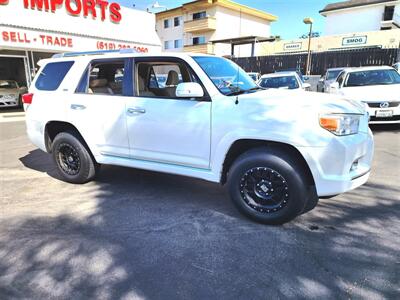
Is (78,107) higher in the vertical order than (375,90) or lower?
lower

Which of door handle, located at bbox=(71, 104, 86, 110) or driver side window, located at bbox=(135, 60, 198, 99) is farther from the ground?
driver side window, located at bbox=(135, 60, 198, 99)

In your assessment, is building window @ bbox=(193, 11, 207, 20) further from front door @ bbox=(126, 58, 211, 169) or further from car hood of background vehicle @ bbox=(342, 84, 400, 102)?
front door @ bbox=(126, 58, 211, 169)

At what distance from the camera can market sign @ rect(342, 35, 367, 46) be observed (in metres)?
31.5

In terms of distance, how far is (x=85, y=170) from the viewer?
15.7 feet

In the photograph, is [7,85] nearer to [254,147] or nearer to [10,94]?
[10,94]

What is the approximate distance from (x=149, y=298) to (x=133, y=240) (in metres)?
0.92

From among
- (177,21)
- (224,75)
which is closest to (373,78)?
(224,75)

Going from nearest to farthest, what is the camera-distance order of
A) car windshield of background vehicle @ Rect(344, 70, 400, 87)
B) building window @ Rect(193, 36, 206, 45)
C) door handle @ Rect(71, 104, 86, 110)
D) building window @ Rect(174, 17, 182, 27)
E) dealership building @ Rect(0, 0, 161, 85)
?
door handle @ Rect(71, 104, 86, 110) → car windshield of background vehicle @ Rect(344, 70, 400, 87) → dealership building @ Rect(0, 0, 161, 85) → building window @ Rect(193, 36, 206, 45) → building window @ Rect(174, 17, 182, 27)

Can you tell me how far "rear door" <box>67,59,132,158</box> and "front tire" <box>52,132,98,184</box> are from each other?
24cm

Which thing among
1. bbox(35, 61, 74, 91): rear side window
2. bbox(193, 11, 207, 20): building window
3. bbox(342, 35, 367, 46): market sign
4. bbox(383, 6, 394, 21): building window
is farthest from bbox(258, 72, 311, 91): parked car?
bbox(383, 6, 394, 21): building window

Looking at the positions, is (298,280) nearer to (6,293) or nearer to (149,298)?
(149,298)

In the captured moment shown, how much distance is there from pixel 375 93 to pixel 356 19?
131ft

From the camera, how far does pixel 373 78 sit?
9.16 m

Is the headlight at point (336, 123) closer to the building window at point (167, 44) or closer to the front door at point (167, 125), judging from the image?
the front door at point (167, 125)
